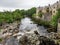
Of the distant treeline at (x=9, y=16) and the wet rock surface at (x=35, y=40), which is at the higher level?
the wet rock surface at (x=35, y=40)

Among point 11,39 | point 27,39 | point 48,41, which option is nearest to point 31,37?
point 27,39

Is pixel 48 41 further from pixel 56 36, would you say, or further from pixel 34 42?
pixel 56 36

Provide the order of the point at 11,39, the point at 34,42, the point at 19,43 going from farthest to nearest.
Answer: the point at 11,39 → the point at 19,43 → the point at 34,42

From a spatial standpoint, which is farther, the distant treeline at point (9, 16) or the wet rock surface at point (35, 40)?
the distant treeline at point (9, 16)

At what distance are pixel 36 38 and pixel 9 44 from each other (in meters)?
5.27

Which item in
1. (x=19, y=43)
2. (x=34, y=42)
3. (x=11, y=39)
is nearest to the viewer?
(x=34, y=42)

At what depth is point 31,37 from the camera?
1287 inches

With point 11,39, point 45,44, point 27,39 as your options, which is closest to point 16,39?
point 11,39

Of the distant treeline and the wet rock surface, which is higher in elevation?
the wet rock surface

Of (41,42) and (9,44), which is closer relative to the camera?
(41,42)

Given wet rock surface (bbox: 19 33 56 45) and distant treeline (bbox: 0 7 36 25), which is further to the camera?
distant treeline (bbox: 0 7 36 25)

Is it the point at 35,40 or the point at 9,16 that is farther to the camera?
the point at 9,16

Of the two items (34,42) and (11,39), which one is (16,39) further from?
(34,42)

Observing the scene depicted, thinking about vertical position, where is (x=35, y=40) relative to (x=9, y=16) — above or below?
above
